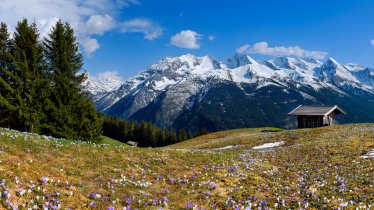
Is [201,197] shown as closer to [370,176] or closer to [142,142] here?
[370,176]

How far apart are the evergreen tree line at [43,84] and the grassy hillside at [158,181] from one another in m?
29.4

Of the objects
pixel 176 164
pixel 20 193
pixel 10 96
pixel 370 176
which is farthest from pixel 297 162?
pixel 10 96

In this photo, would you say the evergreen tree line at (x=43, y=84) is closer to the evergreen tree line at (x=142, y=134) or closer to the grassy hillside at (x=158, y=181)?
the grassy hillside at (x=158, y=181)

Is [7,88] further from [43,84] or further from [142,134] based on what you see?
[142,134]

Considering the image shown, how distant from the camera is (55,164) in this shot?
12.8m

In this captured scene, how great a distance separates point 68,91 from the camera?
4628 cm

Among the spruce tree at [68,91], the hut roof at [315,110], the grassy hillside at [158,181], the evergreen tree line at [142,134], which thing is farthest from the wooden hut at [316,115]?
the evergreen tree line at [142,134]

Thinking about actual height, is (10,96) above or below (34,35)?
below

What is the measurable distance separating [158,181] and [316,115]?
73.6 metres

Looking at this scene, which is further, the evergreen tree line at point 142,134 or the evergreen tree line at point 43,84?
the evergreen tree line at point 142,134

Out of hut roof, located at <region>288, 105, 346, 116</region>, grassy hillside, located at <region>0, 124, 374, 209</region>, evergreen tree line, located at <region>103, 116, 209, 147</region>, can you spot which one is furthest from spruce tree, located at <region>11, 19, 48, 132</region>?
evergreen tree line, located at <region>103, 116, 209, 147</region>

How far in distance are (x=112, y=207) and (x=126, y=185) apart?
263cm

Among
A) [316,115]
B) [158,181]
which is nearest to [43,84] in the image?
[158,181]

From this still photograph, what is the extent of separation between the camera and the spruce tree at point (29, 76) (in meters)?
41.3
